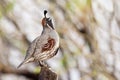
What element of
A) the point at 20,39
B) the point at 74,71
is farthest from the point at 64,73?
the point at 20,39

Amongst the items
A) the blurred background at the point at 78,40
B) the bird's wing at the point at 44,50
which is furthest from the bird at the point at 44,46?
the blurred background at the point at 78,40

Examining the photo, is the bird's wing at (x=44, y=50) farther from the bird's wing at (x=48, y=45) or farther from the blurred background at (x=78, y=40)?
the blurred background at (x=78, y=40)

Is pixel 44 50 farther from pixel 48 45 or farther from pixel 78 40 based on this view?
pixel 78 40

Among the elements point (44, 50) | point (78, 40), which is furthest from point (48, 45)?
point (78, 40)

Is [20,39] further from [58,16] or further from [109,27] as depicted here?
[109,27]

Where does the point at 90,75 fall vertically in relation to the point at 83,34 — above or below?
below

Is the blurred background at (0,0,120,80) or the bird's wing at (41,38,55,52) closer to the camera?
the bird's wing at (41,38,55,52)

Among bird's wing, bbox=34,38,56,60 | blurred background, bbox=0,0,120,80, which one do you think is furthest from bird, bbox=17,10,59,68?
blurred background, bbox=0,0,120,80

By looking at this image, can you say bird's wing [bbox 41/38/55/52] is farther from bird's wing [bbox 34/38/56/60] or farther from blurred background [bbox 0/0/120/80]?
blurred background [bbox 0/0/120/80]

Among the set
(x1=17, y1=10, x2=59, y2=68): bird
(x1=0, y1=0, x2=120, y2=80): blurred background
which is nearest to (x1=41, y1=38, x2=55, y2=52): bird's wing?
(x1=17, y1=10, x2=59, y2=68): bird
